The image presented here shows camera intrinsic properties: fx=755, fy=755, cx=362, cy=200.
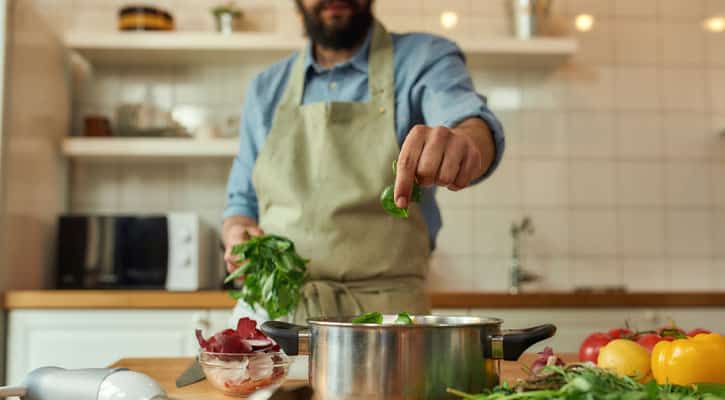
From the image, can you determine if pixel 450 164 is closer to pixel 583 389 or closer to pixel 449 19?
pixel 583 389

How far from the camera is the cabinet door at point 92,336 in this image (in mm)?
2168

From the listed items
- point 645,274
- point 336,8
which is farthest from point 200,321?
point 645,274

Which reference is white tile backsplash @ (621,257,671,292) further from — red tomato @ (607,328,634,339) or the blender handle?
the blender handle

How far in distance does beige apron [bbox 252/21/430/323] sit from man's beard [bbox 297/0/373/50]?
1.6 inches

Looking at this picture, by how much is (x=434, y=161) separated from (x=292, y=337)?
0.25 metres

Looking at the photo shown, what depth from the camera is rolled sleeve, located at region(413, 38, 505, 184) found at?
3.92ft

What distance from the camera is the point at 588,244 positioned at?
2779mm

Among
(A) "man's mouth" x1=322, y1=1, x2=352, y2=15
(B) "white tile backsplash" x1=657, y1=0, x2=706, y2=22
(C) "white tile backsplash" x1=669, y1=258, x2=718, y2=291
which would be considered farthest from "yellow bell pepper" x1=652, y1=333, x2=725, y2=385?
(B) "white tile backsplash" x1=657, y1=0, x2=706, y2=22

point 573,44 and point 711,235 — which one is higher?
Result: point 573,44

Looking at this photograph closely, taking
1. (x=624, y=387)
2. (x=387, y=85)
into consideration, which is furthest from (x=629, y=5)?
(x=624, y=387)

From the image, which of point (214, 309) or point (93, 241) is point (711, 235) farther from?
point (93, 241)

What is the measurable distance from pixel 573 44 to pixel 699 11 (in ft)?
2.24

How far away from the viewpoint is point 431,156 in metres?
0.85

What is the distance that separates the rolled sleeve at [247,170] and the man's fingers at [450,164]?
2.61 feet
